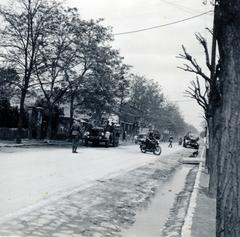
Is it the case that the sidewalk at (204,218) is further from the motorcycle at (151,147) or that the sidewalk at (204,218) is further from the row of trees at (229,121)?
the motorcycle at (151,147)

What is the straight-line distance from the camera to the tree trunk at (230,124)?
507 cm

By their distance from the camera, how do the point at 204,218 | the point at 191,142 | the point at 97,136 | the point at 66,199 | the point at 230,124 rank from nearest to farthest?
the point at 230,124 < the point at 204,218 < the point at 66,199 < the point at 97,136 < the point at 191,142

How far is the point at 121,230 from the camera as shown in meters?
8.42

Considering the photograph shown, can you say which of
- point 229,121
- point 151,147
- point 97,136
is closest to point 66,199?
point 229,121

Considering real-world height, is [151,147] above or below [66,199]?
above

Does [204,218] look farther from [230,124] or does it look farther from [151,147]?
[151,147]

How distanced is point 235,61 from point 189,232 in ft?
12.8

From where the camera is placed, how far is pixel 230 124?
5.15m

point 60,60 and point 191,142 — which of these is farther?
point 191,142

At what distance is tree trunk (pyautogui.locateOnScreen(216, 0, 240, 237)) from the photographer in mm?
5066

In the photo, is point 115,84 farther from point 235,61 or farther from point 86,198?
point 235,61

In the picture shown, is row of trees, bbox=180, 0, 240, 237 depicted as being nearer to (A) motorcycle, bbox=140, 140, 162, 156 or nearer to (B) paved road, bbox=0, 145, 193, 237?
(B) paved road, bbox=0, 145, 193, 237

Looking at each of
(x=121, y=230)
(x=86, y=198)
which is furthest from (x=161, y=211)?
(x=121, y=230)

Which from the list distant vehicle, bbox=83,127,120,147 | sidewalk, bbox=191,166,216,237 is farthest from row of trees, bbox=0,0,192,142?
sidewalk, bbox=191,166,216,237
